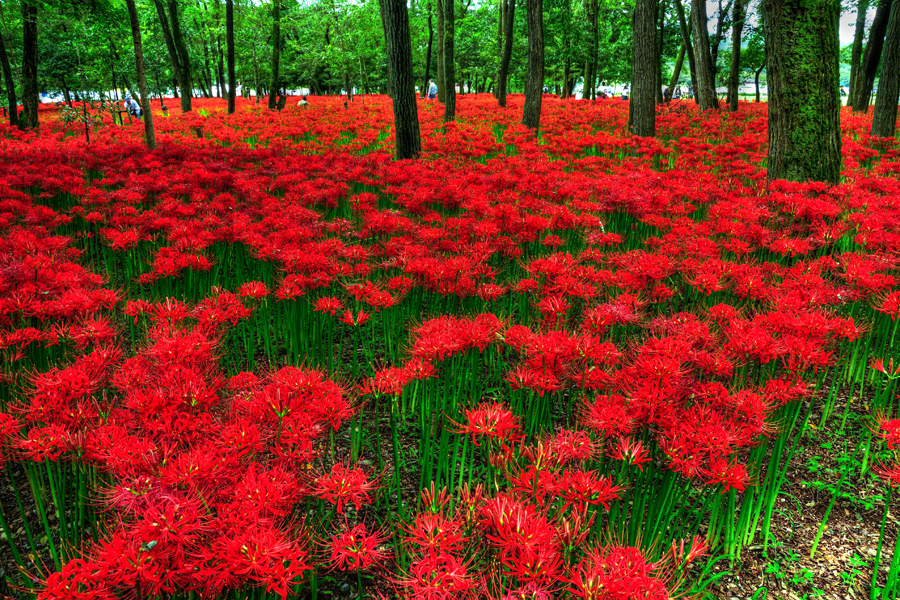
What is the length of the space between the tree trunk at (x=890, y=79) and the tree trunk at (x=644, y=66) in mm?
4641

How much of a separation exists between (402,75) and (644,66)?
628 cm

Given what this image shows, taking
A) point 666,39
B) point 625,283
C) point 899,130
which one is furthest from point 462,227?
point 666,39

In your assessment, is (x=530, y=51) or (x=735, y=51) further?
(x=735, y=51)

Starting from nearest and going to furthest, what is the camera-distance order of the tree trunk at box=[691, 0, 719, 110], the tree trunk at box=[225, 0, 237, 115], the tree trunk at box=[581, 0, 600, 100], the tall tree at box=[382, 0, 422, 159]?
the tall tree at box=[382, 0, 422, 159] < the tree trunk at box=[691, 0, 719, 110] < the tree trunk at box=[225, 0, 237, 115] < the tree trunk at box=[581, 0, 600, 100]

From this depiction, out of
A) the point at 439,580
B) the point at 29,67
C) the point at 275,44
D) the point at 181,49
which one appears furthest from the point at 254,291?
the point at 181,49

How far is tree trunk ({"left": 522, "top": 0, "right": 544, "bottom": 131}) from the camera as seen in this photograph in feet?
47.1

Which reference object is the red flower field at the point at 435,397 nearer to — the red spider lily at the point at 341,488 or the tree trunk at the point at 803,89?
the red spider lily at the point at 341,488

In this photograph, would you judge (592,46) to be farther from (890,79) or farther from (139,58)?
(139,58)

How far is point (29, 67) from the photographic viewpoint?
1447 centimetres

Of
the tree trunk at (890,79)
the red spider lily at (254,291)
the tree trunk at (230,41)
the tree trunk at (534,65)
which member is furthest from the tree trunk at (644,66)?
the tree trunk at (230,41)

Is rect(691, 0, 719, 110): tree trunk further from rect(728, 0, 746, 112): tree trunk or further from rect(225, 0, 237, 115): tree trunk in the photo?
rect(225, 0, 237, 115): tree trunk

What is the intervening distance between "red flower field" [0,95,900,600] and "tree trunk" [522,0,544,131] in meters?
8.75

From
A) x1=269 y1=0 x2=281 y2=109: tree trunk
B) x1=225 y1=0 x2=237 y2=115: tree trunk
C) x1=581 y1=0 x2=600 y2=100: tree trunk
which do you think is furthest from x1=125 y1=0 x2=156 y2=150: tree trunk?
x1=581 y1=0 x2=600 y2=100: tree trunk

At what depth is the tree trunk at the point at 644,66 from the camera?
11.3 meters
